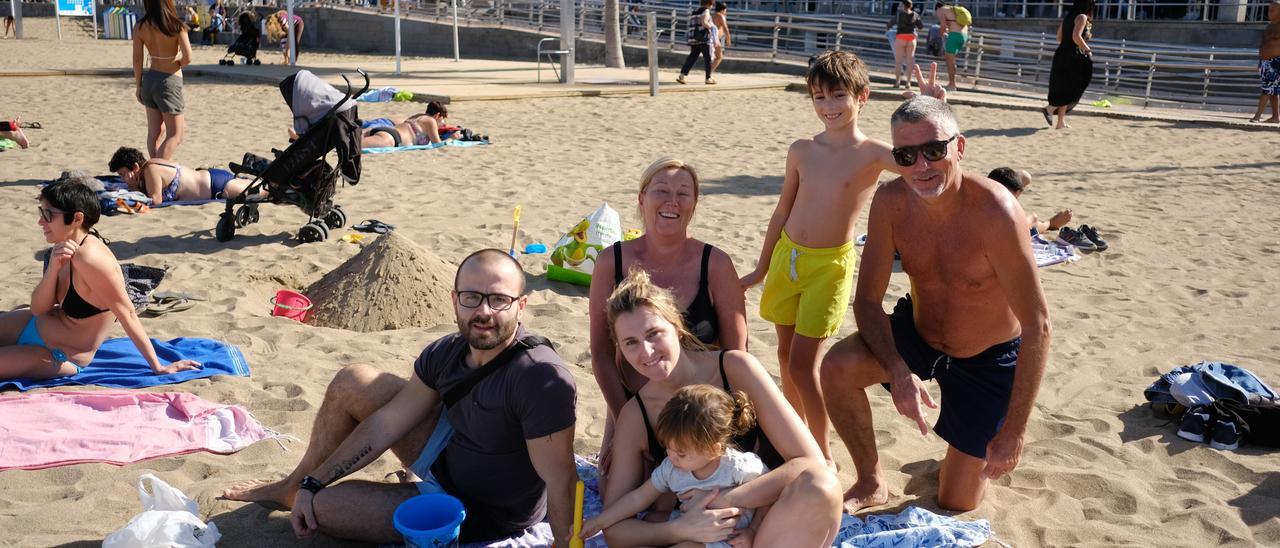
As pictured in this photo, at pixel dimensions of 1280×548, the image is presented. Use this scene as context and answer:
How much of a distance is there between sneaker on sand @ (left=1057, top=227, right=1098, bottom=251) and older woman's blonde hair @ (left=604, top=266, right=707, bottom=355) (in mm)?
A: 5490

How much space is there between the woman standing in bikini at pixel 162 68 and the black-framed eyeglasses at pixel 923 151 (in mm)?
7025

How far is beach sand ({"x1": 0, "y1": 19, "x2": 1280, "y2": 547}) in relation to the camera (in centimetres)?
373

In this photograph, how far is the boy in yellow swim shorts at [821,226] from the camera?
402 cm

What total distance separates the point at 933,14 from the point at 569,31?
11.4 metres

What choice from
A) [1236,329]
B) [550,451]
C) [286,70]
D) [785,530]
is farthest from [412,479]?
[286,70]

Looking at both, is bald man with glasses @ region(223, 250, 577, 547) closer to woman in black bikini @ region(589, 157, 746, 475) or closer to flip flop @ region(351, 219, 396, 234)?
woman in black bikini @ region(589, 157, 746, 475)

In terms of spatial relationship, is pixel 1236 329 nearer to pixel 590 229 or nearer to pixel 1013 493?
pixel 1013 493

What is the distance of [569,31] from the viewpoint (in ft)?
58.9

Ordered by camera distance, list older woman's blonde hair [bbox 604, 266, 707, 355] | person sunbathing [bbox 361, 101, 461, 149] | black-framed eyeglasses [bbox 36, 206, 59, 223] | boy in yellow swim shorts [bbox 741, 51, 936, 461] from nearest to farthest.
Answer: older woman's blonde hair [bbox 604, 266, 707, 355] → boy in yellow swim shorts [bbox 741, 51, 936, 461] → black-framed eyeglasses [bbox 36, 206, 59, 223] → person sunbathing [bbox 361, 101, 461, 149]

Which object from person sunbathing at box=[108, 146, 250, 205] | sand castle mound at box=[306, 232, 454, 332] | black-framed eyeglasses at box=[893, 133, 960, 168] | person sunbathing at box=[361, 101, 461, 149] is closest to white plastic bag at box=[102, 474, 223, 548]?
sand castle mound at box=[306, 232, 454, 332]

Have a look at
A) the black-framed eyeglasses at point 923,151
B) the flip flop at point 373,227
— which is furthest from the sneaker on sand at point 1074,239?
the flip flop at point 373,227

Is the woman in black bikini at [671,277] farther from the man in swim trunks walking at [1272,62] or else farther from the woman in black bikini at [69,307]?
the man in swim trunks walking at [1272,62]

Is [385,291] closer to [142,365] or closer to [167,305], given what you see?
[167,305]

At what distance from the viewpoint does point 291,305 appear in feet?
19.2
